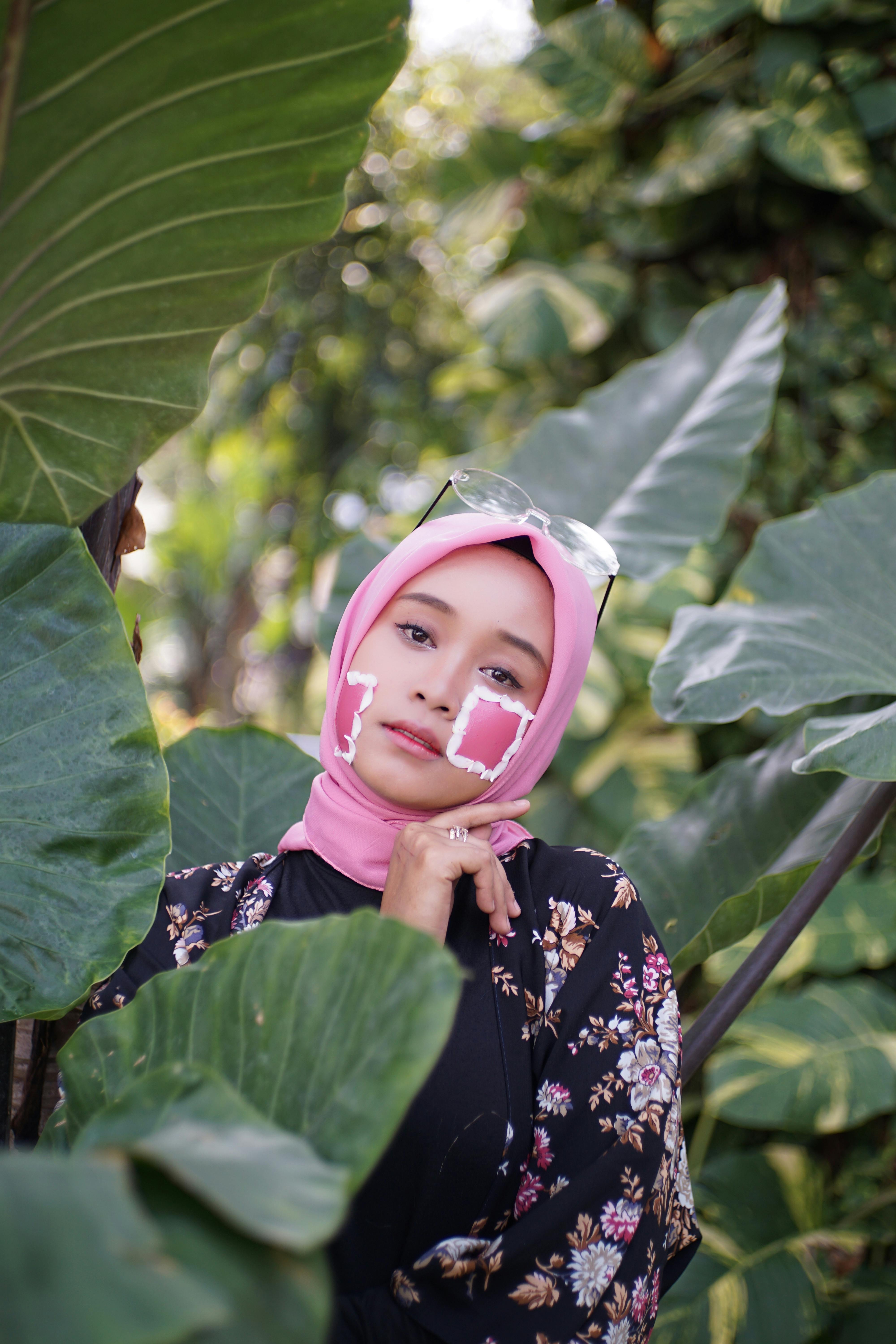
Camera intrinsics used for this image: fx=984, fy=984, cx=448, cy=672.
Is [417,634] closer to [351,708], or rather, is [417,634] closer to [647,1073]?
[351,708]

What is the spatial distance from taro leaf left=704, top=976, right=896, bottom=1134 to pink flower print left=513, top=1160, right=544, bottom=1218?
44.8 inches

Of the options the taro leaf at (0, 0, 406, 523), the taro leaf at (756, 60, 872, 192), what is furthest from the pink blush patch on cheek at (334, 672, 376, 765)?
the taro leaf at (756, 60, 872, 192)

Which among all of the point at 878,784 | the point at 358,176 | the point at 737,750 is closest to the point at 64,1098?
the point at 878,784

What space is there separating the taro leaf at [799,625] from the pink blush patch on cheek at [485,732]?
0.76 ft

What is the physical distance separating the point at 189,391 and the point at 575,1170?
0.54m

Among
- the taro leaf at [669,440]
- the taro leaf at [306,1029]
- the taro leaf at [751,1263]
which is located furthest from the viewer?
the taro leaf at [751,1263]

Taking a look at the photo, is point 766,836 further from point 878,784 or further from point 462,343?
point 462,343

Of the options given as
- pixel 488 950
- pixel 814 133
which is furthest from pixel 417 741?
pixel 814 133

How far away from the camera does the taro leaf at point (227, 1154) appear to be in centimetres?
30

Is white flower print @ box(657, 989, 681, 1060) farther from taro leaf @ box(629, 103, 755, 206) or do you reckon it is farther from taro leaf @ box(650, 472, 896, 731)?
taro leaf @ box(629, 103, 755, 206)

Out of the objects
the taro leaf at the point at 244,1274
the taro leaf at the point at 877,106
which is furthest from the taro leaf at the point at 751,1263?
the taro leaf at the point at 877,106

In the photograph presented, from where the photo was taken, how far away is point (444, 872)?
625 mm

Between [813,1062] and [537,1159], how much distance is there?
133 centimetres

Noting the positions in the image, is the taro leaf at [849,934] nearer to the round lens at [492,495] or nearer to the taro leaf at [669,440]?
the taro leaf at [669,440]
